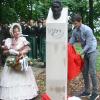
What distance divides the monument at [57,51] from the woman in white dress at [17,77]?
1.02m

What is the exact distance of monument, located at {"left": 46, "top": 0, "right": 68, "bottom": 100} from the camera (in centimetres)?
781

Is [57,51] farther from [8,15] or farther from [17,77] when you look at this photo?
[8,15]

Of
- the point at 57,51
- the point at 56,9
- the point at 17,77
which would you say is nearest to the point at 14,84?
the point at 17,77

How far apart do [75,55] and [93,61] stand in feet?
1.56

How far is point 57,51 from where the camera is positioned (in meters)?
7.89

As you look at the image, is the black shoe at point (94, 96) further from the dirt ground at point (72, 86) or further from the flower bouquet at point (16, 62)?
the flower bouquet at point (16, 62)

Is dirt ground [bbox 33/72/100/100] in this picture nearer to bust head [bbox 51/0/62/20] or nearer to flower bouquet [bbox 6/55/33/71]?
flower bouquet [bbox 6/55/33/71]

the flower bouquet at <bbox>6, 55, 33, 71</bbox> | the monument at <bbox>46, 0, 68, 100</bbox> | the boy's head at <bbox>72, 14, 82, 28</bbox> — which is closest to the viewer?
the monument at <bbox>46, 0, 68, 100</bbox>

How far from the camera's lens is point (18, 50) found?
888 centimetres

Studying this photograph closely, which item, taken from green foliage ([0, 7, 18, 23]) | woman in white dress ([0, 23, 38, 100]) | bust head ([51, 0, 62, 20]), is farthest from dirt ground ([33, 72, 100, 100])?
green foliage ([0, 7, 18, 23])

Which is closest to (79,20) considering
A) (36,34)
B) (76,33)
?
(76,33)

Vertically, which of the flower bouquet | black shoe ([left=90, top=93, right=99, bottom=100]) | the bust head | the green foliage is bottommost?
black shoe ([left=90, top=93, right=99, bottom=100])

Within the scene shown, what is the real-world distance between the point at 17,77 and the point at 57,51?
4.80 ft

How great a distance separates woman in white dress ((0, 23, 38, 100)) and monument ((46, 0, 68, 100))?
1020mm
